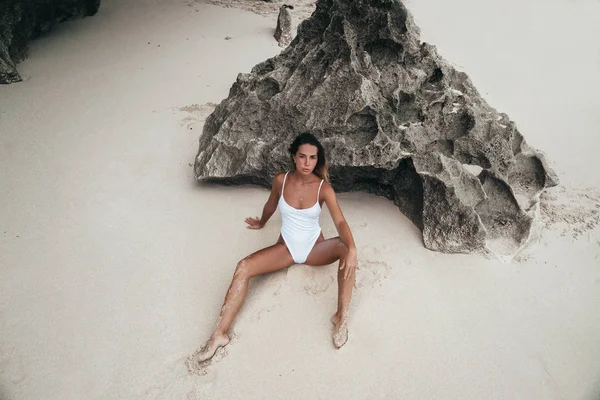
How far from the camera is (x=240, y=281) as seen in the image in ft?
8.79

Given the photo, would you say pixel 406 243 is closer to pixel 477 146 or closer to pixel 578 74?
pixel 477 146

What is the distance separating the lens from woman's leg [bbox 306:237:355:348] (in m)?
2.57

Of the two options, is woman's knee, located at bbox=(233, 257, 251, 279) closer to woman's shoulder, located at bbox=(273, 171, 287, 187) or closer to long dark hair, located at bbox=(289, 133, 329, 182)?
woman's shoulder, located at bbox=(273, 171, 287, 187)

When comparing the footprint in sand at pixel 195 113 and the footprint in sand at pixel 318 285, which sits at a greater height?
the footprint in sand at pixel 318 285

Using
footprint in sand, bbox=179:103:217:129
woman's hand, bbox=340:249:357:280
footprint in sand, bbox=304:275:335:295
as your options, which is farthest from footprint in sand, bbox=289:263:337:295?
footprint in sand, bbox=179:103:217:129

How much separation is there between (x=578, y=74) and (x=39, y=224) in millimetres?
7151

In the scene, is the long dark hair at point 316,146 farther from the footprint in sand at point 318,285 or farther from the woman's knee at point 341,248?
the footprint in sand at point 318,285

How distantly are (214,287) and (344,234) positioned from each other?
3.26ft

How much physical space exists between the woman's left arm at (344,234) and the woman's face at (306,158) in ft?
0.55

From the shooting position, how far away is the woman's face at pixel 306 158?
268 cm

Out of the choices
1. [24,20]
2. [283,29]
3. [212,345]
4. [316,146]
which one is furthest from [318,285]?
[24,20]

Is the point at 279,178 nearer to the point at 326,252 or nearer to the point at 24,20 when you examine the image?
the point at 326,252

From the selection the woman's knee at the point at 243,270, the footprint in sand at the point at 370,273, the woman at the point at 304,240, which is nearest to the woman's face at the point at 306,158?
the woman at the point at 304,240

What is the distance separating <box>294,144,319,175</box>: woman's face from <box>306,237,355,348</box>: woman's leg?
1.66 ft
